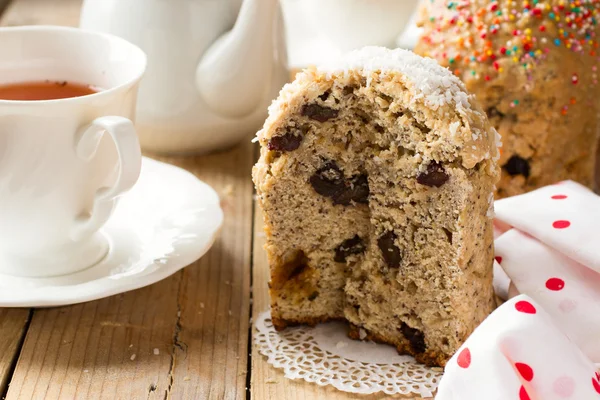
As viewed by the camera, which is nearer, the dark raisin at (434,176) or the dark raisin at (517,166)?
the dark raisin at (434,176)

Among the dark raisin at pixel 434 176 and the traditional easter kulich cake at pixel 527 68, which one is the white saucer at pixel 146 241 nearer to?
the dark raisin at pixel 434 176

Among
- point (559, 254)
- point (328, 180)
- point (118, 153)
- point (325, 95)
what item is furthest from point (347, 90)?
point (559, 254)

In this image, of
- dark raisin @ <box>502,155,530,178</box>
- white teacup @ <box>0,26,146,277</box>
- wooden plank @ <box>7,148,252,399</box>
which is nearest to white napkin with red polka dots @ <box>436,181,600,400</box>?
dark raisin @ <box>502,155,530,178</box>

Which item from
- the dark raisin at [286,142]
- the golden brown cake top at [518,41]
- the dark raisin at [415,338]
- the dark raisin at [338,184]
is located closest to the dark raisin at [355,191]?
the dark raisin at [338,184]

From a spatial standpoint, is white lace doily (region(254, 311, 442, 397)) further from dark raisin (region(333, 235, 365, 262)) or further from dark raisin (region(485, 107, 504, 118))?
dark raisin (region(485, 107, 504, 118))

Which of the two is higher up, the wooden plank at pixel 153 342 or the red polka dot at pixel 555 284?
the red polka dot at pixel 555 284

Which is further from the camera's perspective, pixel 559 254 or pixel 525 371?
pixel 559 254

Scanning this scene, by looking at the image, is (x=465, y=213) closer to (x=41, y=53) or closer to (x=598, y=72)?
(x=598, y=72)

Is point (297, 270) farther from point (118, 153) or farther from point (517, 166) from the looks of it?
point (517, 166)
